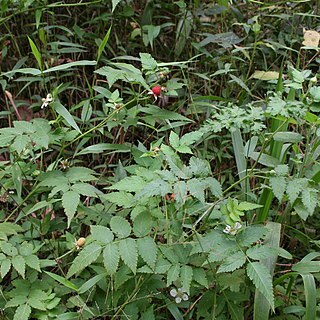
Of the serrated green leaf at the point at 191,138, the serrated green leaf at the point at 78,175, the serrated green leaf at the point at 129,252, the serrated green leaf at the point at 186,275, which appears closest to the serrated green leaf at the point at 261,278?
the serrated green leaf at the point at 186,275

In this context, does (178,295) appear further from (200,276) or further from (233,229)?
(233,229)

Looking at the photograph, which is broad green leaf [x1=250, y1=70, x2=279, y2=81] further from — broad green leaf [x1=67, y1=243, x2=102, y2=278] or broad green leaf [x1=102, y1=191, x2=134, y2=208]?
broad green leaf [x1=67, y1=243, x2=102, y2=278]

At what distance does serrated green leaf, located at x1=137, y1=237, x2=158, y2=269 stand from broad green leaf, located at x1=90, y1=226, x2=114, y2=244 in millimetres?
69

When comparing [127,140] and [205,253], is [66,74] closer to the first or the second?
[127,140]

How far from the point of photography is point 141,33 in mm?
2424

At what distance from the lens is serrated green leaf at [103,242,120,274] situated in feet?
4.09

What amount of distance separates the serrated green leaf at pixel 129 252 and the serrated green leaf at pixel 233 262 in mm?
191

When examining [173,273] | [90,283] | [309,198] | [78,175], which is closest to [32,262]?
[90,283]

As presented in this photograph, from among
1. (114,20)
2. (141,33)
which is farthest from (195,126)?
(114,20)

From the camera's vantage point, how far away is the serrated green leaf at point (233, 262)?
1.22 m

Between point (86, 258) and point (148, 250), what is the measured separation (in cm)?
14

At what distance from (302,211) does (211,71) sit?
1.03 metres

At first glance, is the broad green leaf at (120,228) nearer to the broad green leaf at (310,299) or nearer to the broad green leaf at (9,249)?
the broad green leaf at (9,249)

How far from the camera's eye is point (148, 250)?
129 centimetres
